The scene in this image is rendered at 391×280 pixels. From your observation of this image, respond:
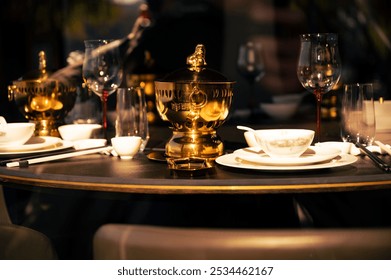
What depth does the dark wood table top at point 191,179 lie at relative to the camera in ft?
3.90

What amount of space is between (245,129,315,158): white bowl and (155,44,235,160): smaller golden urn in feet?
0.66

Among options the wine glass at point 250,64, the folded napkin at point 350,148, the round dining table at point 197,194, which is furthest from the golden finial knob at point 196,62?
the wine glass at point 250,64

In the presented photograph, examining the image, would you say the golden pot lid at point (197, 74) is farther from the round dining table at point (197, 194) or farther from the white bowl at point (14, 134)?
the white bowl at point (14, 134)

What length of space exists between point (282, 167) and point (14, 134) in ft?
2.09

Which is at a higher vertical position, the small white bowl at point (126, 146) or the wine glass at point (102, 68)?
the wine glass at point (102, 68)

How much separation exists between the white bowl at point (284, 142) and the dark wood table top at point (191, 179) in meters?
0.07

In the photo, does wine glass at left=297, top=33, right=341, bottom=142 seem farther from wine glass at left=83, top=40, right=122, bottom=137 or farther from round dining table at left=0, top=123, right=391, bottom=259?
wine glass at left=83, top=40, right=122, bottom=137

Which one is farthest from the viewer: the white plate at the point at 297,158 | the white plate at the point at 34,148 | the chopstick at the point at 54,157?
the white plate at the point at 34,148

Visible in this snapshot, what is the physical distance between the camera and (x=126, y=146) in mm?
1500

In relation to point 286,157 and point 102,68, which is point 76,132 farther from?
point 286,157

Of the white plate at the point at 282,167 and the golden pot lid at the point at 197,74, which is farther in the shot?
the golden pot lid at the point at 197,74

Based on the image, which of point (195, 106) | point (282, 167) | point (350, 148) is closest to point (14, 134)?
point (195, 106)
